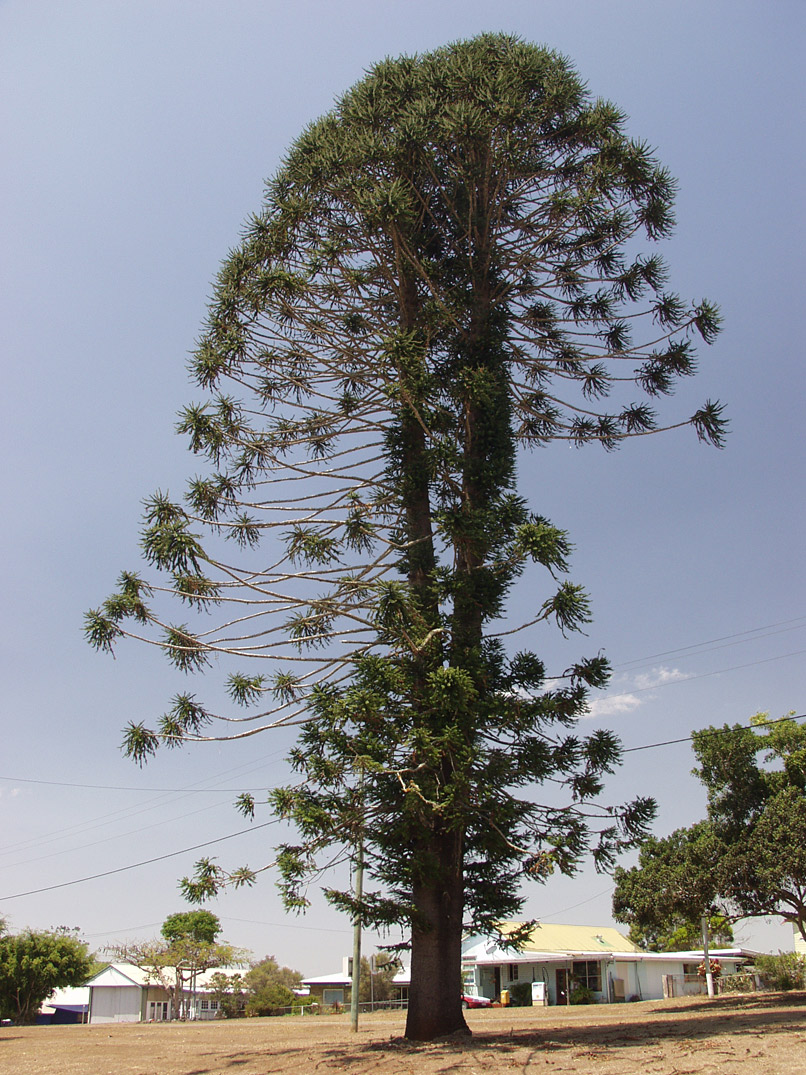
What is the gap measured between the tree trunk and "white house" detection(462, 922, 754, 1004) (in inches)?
1259

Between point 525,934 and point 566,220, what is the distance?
12.9 m

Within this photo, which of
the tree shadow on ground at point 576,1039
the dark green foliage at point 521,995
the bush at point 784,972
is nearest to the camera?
the tree shadow on ground at point 576,1039

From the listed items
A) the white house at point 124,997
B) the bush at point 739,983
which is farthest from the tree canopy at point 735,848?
the white house at point 124,997

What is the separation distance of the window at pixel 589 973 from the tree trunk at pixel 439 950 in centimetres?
3735

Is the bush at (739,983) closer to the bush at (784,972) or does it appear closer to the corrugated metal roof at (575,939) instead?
the bush at (784,972)

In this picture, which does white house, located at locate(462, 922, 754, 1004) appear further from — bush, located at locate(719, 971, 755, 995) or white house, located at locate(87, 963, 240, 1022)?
white house, located at locate(87, 963, 240, 1022)

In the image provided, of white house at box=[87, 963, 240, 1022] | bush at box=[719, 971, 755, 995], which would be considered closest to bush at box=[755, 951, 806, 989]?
bush at box=[719, 971, 755, 995]

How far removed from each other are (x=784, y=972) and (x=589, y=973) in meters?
16.8

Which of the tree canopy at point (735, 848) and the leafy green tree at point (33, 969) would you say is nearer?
the tree canopy at point (735, 848)

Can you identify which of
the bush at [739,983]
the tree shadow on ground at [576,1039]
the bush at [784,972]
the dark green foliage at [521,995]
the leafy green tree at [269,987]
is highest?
the tree shadow on ground at [576,1039]

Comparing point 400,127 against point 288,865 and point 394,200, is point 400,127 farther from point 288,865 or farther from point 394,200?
point 288,865

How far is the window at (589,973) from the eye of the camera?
45688 millimetres

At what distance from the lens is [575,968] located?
46781 mm

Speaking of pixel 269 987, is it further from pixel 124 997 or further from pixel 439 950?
pixel 439 950
